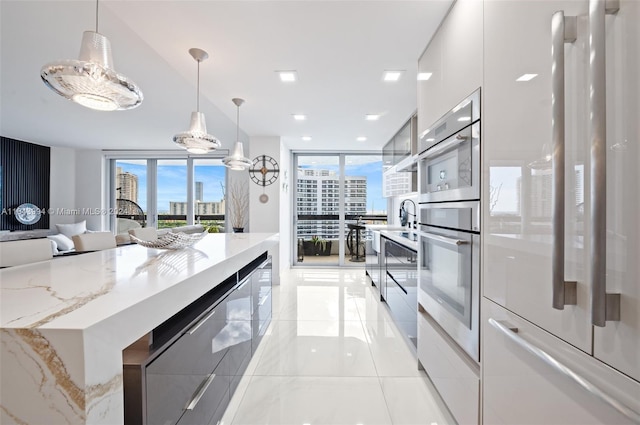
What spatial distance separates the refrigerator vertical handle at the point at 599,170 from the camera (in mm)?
616

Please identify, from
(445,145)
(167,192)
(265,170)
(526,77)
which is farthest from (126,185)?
(526,77)

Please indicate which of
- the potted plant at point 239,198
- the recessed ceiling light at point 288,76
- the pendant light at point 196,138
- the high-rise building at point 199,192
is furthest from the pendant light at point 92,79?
the high-rise building at point 199,192

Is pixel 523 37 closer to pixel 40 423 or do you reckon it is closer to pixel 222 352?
pixel 40 423

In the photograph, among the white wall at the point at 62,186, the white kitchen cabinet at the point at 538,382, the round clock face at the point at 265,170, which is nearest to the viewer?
the white kitchen cabinet at the point at 538,382

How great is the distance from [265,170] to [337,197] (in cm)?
190

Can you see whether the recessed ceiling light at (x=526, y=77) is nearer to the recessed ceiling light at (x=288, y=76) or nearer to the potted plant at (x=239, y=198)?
the recessed ceiling light at (x=288, y=76)

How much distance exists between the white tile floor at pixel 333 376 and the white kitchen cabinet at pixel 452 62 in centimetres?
186

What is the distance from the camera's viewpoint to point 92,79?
4.39ft

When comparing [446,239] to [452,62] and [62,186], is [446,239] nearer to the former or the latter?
[452,62]

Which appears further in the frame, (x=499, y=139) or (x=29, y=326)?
(x=499, y=139)

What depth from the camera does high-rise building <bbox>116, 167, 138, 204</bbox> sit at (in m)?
6.80

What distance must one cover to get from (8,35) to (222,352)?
3034 millimetres

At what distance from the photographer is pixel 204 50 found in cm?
212

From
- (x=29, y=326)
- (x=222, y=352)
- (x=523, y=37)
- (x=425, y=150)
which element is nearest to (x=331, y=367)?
(x=222, y=352)
